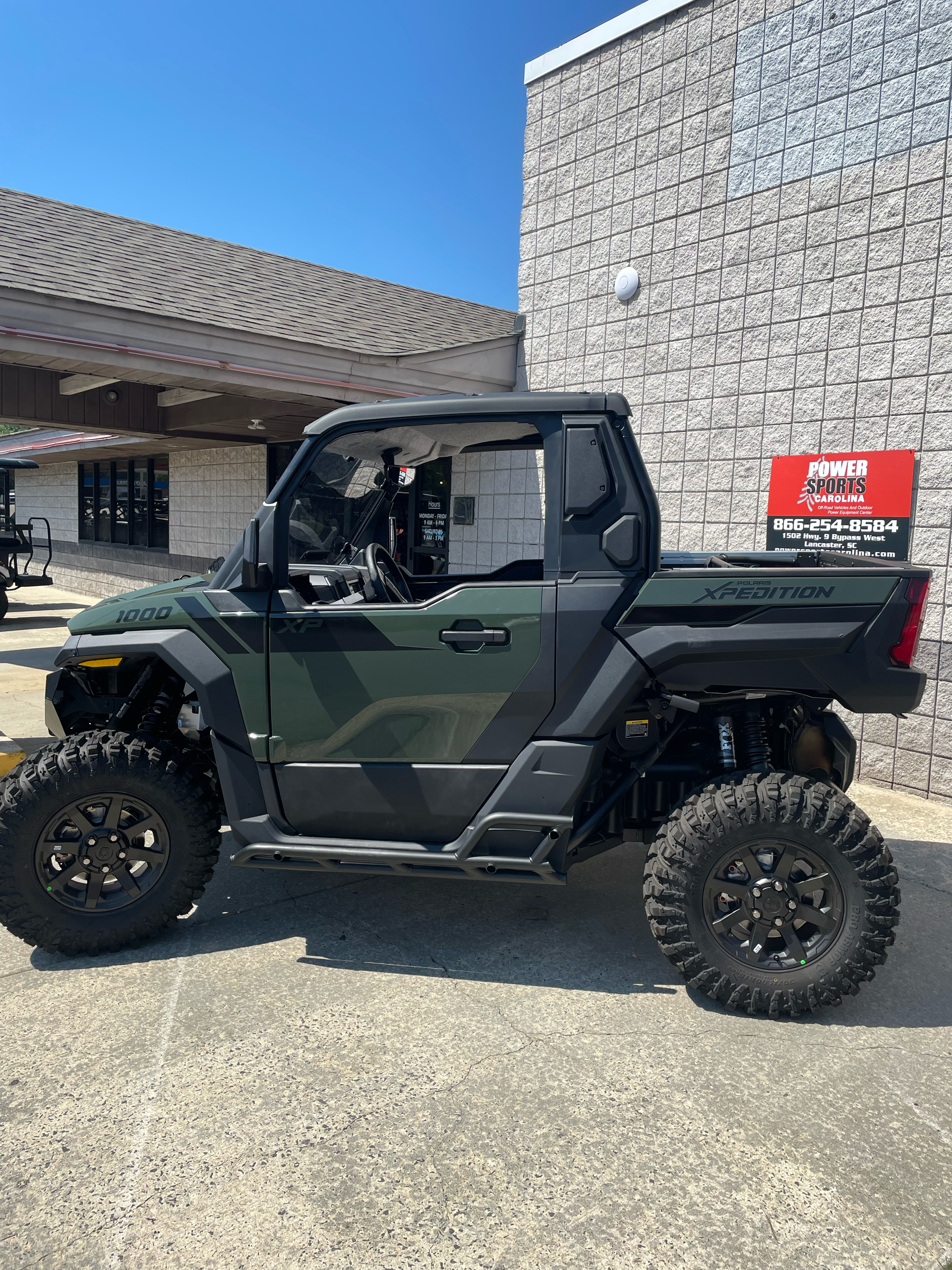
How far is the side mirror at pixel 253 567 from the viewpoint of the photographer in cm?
340

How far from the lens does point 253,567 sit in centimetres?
341

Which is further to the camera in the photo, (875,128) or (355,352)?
(355,352)

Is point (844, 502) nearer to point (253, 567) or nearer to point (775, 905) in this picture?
point (775, 905)

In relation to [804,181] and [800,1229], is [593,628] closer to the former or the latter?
[800,1229]

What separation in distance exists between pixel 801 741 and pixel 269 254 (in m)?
11.2

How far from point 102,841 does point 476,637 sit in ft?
5.64

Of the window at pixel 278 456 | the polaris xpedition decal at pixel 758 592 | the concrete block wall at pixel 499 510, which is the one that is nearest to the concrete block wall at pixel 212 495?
the window at pixel 278 456

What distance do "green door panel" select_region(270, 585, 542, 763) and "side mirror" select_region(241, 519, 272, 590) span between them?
14cm

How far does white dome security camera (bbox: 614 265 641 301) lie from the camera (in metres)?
7.55

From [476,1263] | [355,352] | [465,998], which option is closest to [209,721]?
[465,998]

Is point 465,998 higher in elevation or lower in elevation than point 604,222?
lower

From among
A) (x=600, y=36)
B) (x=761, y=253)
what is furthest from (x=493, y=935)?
(x=600, y=36)

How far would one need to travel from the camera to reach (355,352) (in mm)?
9070

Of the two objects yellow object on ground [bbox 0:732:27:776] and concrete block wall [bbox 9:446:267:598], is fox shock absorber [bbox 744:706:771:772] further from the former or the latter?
concrete block wall [bbox 9:446:267:598]
